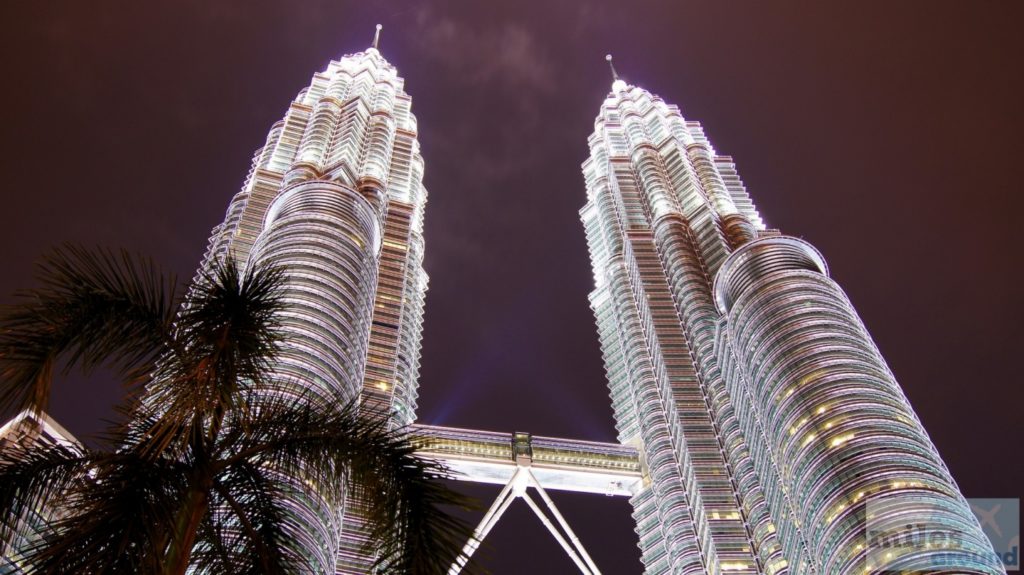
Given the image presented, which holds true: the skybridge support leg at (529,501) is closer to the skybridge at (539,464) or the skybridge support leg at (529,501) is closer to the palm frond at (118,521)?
the skybridge at (539,464)

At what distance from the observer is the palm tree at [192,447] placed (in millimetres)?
12531

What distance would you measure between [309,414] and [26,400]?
13.0 feet

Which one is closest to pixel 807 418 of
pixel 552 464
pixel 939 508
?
pixel 939 508

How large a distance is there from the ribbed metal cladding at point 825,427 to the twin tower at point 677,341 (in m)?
0.16

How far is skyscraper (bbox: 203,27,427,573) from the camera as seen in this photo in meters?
75.5

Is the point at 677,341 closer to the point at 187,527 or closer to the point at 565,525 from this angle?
the point at 565,525

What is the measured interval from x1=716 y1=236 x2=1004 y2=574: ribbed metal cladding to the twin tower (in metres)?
0.16

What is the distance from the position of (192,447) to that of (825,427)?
6280 cm

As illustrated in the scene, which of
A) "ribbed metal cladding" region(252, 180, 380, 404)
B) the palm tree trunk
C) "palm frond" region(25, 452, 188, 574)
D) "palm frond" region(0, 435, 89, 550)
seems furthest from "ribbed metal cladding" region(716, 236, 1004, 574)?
"palm frond" region(0, 435, 89, 550)

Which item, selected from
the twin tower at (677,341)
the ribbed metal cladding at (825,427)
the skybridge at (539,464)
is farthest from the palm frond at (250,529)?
the skybridge at (539,464)

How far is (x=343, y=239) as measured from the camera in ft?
292

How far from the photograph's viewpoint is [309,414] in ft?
47.2

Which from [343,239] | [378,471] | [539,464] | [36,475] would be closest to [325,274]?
[343,239]

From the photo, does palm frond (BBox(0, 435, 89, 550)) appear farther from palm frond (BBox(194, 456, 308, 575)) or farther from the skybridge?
the skybridge
